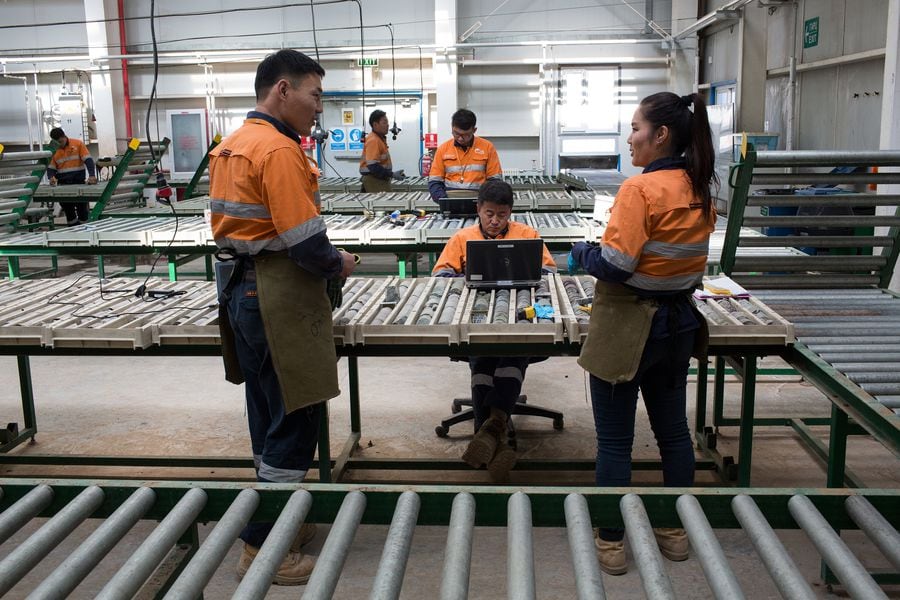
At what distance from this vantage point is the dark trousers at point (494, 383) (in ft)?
12.3

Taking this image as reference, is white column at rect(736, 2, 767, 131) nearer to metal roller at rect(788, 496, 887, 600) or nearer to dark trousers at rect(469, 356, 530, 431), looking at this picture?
dark trousers at rect(469, 356, 530, 431)

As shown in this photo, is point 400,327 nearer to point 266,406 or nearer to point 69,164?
point 266,406

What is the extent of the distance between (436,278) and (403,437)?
0.94 m

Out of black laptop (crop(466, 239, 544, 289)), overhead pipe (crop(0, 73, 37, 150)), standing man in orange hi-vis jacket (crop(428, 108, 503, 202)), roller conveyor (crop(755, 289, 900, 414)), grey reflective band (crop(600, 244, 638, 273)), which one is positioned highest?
overhead pipe (crop(0, 73, 37, 150))

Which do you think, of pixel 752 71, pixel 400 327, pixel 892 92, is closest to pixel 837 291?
pixel 400 327

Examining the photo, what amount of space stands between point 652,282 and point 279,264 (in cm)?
120

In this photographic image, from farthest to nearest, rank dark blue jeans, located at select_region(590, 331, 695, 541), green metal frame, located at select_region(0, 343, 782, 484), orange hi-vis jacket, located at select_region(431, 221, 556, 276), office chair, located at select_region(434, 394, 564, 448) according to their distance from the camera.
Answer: office chair, located at select_region(434, 394, 564, 448)
orange hi-vis jacket, located at select_region(431, 221, 556, 276)
green metal frame, located at select_region(0, 343, 782, 484)
dark blue jeans, located at select_region(590, 331, 695, 541)

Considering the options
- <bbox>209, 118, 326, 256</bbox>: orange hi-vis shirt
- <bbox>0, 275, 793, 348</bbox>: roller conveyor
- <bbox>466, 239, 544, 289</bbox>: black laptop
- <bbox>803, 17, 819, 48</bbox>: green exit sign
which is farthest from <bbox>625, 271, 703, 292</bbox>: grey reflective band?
<bbox>803, 17, 819, 48</bbox>: green exit sign

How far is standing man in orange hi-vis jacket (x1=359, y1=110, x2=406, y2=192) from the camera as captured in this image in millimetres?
8578

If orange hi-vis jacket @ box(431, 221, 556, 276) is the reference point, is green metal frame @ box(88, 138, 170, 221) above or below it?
above

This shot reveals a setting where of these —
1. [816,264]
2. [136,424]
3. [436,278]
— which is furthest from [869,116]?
[136,424]

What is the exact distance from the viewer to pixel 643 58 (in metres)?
13.6

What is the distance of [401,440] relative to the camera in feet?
14.1

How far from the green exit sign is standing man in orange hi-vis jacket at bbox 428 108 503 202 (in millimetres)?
5212
